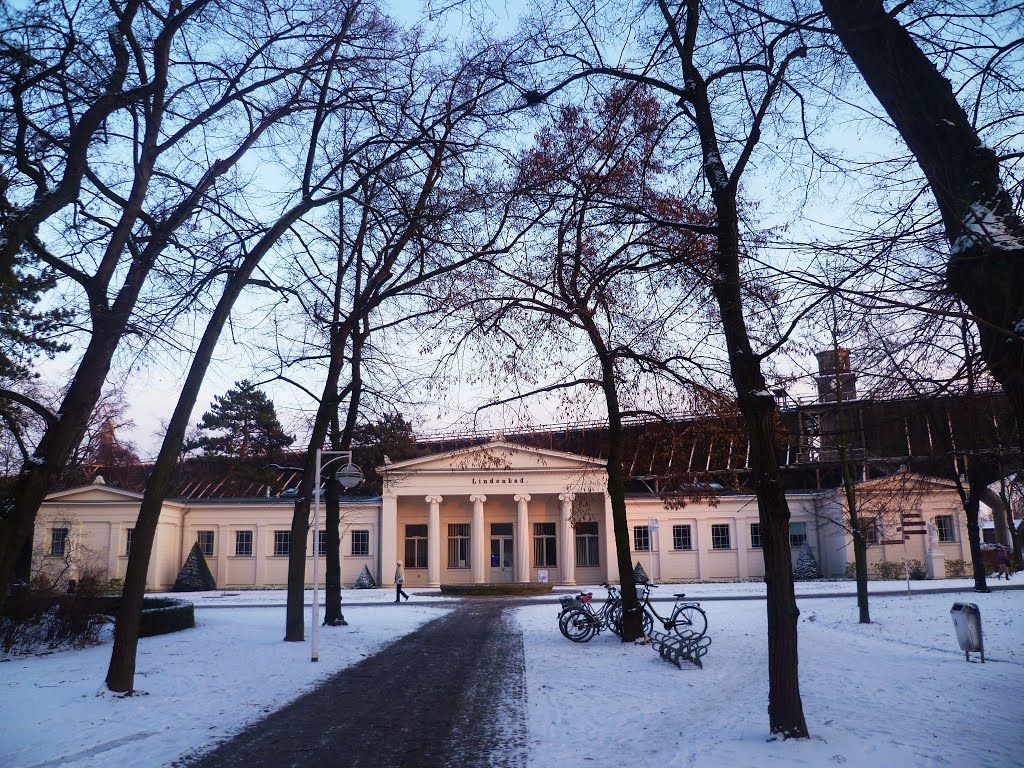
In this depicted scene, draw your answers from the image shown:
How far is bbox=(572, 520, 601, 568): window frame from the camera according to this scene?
156ft

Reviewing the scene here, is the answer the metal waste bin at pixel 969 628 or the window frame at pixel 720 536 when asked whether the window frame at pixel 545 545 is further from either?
the metal waste bin at pixel 969 628

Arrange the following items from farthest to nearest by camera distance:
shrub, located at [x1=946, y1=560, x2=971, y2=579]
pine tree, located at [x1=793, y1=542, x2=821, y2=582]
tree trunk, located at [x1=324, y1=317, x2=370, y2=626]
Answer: pine tree, located at [x1=793, y1=542, x2=821, y2=582], shrub, located at [x1=946, y1=560, x2=971, y2=579], tree trunk, located at [x1=324, y1=317, x2=370, y2=626]

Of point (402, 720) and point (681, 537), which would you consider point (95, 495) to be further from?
point (402, 720)

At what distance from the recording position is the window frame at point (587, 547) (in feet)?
156

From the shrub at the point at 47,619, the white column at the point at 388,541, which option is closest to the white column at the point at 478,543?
the white column at the point at 388,541

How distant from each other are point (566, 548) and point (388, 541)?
1033cm

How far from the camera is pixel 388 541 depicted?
45.9 m

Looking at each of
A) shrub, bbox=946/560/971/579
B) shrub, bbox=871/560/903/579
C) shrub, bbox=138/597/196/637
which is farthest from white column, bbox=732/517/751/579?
shrub, bbox=138/597/196/637

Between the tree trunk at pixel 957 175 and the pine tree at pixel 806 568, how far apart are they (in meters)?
38.2

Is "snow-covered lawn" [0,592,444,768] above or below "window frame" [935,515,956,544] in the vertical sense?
below

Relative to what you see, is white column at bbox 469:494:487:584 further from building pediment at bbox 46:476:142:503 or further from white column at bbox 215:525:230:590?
building pediment at bbox 46:476:142:503

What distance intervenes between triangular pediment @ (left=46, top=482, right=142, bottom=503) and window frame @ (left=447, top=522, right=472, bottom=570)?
17.6 meters

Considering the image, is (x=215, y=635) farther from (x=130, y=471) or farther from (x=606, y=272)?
(x=130, y=471)

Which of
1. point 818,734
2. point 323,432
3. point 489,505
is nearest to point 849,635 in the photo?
point 818,734
